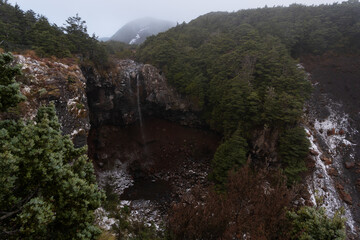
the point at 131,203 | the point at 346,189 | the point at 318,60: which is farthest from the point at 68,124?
the point at 318,60

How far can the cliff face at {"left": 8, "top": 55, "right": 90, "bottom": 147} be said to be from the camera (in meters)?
12.5

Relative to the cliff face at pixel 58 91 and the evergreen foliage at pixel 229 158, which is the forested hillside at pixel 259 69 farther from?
the cliff face at pixel 58 91

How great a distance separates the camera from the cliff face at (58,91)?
12.5 m

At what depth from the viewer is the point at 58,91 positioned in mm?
13680

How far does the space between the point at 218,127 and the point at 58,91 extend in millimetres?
18586

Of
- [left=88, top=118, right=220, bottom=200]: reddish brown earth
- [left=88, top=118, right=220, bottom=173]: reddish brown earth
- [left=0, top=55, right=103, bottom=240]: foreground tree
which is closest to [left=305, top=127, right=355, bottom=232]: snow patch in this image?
[left=88, top=118, right=220, bottom=200]: reddish brown earth

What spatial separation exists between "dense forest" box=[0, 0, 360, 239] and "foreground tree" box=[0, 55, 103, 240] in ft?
0.09

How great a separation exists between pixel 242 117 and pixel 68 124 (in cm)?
1787

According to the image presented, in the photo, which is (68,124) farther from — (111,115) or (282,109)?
(282,109)

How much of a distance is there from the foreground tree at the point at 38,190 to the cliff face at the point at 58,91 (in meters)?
9.63

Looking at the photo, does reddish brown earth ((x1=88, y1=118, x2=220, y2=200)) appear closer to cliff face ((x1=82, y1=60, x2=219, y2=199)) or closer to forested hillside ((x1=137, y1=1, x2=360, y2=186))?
cliff face ((x1=82, y1=60, x2=219, y2=199))

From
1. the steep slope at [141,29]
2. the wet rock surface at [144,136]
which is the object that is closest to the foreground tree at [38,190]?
the wet rock surface at [144,136]

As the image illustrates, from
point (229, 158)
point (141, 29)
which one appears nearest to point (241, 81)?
point (229, 158)

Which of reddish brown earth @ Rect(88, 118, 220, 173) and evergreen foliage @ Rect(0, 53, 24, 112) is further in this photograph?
reddish brown earth @ Rect(88, 118, 220, 173)
